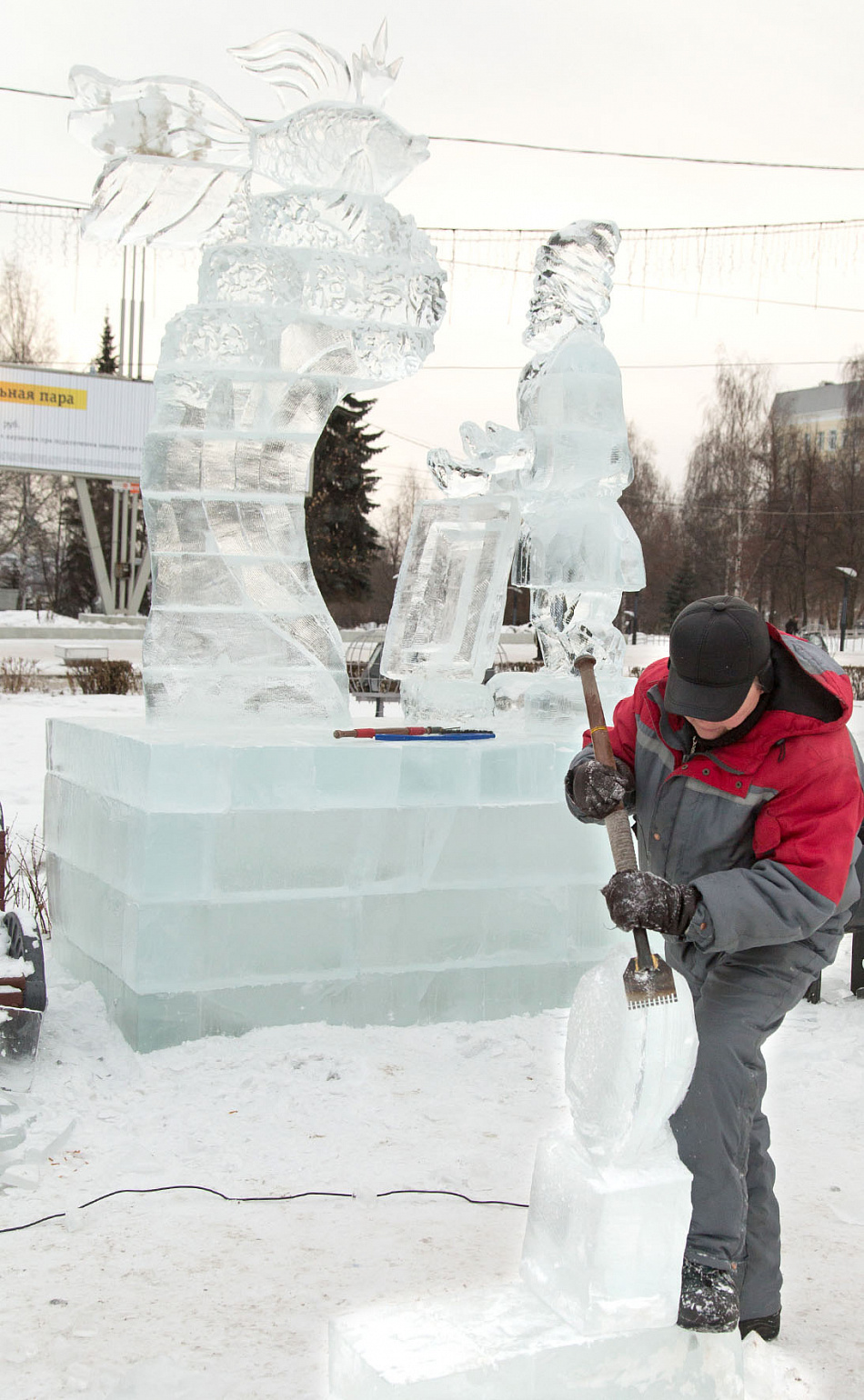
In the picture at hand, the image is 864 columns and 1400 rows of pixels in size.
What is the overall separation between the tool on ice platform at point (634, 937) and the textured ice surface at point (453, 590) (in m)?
2.96

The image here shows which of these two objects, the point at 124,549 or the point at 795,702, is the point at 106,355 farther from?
the point at 795,702

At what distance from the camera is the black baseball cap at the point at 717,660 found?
7.49ft

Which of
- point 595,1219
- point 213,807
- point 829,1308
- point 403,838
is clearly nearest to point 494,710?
point 403,838

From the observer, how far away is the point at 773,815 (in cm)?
233

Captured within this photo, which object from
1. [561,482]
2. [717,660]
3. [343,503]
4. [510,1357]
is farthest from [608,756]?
[343,503]

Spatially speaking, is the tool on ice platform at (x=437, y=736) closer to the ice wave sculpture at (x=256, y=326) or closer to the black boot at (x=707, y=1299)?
the ice wave sculpture at (x=256, y=326)

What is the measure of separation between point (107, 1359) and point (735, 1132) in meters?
1.28

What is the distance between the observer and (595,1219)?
207 cm

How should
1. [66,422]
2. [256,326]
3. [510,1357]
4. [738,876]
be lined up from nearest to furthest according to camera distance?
[510,1357]
[738,876]
[256,326]
[66,422]

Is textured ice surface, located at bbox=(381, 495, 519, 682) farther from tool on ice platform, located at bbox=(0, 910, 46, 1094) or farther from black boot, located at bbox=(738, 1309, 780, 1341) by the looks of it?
black boot, located at bbox=(738, 1309, 780, 1341)

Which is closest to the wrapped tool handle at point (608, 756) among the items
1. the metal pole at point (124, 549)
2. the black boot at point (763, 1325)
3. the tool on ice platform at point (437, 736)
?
the black boot at point (763, 1325)

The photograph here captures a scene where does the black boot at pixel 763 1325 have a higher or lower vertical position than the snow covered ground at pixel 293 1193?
higher

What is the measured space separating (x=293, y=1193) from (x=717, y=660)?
1.84m

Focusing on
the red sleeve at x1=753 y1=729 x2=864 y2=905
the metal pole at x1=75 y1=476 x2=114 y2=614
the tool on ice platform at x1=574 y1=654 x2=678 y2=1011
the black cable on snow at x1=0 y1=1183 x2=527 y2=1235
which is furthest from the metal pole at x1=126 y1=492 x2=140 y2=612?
the red sleeve at x1=753 y1=729 x2=864 y2=905
